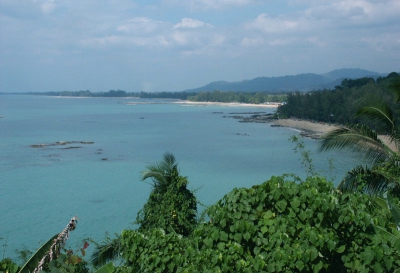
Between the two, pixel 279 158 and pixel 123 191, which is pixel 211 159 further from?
pixel 123 191

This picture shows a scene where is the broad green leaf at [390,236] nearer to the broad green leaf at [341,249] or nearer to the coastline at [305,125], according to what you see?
the broad green leaf at [341,249]

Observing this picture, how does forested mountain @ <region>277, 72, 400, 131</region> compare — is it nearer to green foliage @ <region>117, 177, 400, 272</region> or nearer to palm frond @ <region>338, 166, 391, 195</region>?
palm frond @ <region>338, 166, 391, 195</region>

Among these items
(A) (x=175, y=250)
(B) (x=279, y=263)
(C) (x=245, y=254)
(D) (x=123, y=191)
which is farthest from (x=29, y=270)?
(D) (x=123, y=191)

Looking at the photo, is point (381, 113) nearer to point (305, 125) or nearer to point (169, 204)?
point (169, 204)

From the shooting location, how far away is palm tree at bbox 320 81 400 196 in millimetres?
6723

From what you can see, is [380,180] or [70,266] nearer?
[70,266]

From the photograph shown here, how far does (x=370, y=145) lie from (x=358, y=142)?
193 millimetres

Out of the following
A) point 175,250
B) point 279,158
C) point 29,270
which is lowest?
point 279,158

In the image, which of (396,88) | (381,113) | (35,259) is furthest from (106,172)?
(35,259)

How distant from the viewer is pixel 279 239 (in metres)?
3.42

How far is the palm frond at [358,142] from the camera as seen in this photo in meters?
6.99

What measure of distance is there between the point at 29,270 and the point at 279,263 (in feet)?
7.40

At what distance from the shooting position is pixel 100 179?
2462 centimetres

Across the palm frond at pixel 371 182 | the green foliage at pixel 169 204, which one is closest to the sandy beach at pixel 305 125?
the green foliage at pixel 169 204
